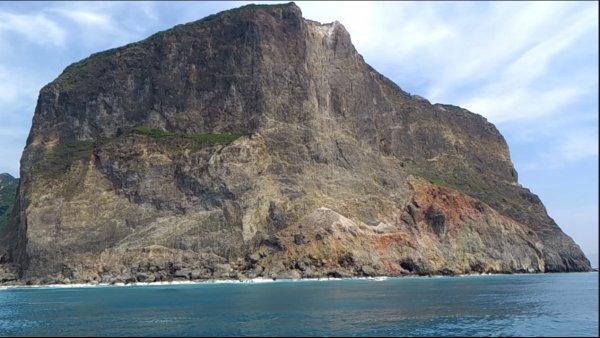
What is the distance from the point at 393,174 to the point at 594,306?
284 ft

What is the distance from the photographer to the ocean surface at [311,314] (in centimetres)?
4544

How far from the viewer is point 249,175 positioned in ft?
420

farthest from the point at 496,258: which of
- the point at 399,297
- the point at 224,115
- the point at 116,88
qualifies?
the point at 116,88

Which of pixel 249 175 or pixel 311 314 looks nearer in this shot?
pixel 311 314

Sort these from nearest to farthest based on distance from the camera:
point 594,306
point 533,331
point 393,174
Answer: point 533,331, point 594,306, point 393,174

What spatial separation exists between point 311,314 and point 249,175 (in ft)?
246

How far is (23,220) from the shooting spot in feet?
407

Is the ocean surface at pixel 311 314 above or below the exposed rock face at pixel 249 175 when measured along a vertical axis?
below

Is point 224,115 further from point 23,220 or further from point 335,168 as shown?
point 23,220

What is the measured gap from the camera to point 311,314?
179 feet

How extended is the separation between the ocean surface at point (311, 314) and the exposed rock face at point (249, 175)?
37318 mm

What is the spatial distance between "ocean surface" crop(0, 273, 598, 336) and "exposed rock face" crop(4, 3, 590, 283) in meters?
37.3

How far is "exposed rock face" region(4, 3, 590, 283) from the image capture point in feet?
386

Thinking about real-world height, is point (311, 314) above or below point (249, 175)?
below
